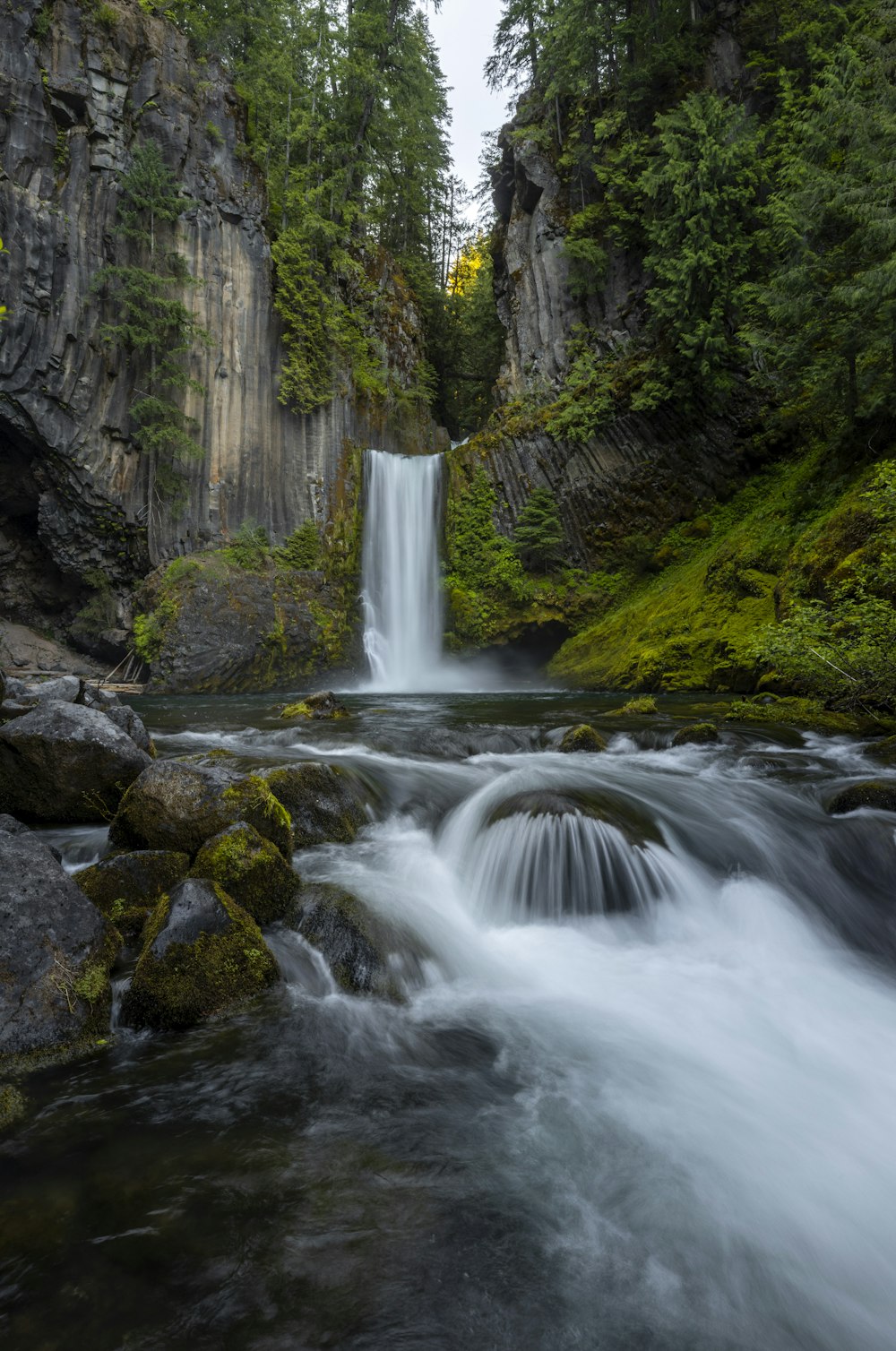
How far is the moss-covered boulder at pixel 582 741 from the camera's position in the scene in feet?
29.3

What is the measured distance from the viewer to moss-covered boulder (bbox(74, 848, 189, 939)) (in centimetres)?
395

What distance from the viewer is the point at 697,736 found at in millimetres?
8586

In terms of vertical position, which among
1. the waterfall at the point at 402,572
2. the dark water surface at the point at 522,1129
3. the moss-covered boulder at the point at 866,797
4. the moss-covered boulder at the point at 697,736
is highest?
the waterfall at the point at 402,572

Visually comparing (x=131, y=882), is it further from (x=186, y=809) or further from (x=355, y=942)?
(x=355, y=942)

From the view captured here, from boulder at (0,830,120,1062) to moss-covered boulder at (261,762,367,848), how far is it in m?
2.15

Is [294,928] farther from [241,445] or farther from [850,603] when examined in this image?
[241,445]

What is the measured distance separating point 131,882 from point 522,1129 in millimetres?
2732

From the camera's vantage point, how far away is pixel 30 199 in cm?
1717

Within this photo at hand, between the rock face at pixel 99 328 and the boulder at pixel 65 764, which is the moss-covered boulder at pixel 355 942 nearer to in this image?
the boulder at pixel 65 764

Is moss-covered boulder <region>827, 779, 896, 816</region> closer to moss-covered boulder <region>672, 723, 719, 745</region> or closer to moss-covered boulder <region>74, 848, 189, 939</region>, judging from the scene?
moss-covered boulder <region>672, 723, 719, 745</region>

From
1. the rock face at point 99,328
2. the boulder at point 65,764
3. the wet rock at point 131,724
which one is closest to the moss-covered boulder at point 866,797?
the boulder at point 65,764

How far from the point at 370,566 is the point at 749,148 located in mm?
14897

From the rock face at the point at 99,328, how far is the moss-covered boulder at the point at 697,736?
15.6 metres

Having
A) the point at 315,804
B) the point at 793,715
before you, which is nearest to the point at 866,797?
the point at 793,715
